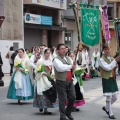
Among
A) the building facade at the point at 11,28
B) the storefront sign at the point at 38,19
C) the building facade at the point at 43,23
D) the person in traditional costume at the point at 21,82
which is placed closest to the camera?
the person in traditional costume at the point at 21,82

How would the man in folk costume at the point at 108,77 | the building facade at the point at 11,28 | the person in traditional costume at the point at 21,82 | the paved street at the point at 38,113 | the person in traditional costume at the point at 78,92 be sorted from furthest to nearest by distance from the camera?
the building facade at the point at 11,28 → the person in traditional costume at the point at 21,82 → the person in traditional costume at the point at 78,92 → the paved street at the point at 38,113 → the man in folk costume at the point at 108,77

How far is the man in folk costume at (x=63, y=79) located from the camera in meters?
9.61

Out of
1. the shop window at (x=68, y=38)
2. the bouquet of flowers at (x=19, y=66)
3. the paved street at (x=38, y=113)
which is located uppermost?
the shop window at (x=68, y=38)

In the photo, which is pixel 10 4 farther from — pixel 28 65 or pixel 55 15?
pixel 28 65

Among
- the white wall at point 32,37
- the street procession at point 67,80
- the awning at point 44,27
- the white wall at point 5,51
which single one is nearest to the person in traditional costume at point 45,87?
the street procession at point 67,80

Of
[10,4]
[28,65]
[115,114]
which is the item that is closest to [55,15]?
[10,4]

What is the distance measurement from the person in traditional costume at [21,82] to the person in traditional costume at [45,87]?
5.43 ft

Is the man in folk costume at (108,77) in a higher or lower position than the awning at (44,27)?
lower

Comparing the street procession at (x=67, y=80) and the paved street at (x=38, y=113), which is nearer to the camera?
the street procession at (x=67, y=80)

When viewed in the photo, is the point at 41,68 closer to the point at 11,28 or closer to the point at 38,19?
the point at 11,28

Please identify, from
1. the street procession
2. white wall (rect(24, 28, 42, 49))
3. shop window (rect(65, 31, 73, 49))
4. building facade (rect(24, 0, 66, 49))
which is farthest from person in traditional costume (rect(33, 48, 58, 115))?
shop window (rect(65, 31, 73, 49))

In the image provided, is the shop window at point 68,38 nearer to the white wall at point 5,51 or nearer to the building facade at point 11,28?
the building facade at point 11,28

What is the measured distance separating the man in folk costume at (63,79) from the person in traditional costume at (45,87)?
3.93 ft

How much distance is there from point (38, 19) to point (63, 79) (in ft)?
73.5
